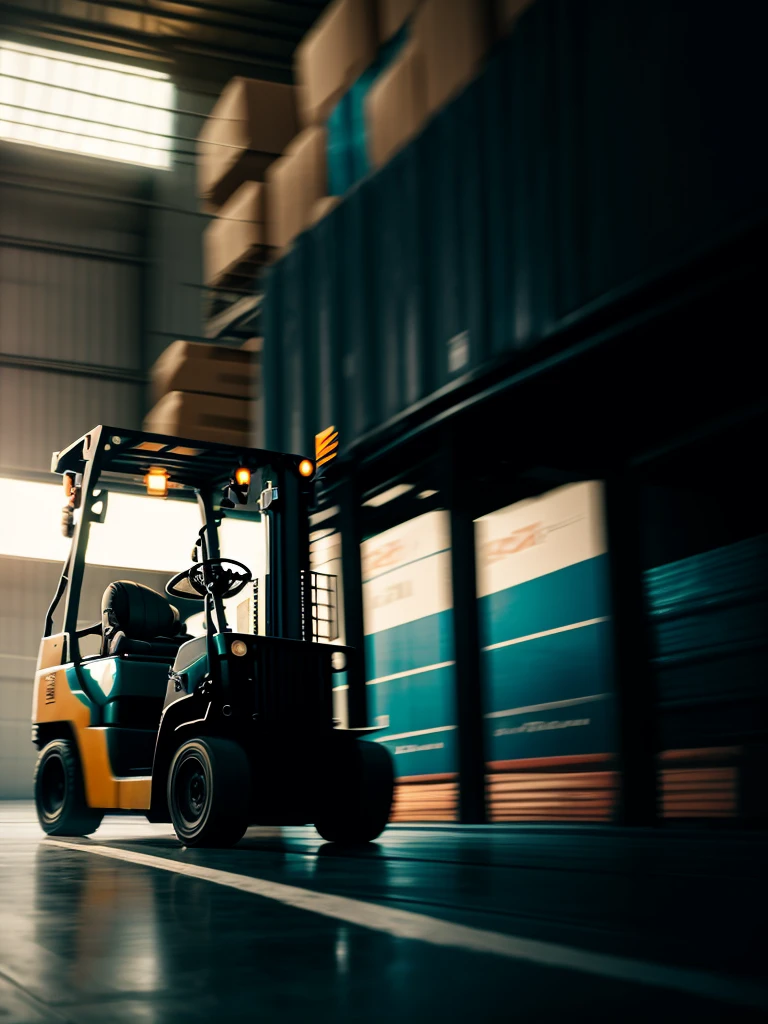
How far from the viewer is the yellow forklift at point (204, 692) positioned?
6.27 metres

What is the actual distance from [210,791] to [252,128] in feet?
30.6

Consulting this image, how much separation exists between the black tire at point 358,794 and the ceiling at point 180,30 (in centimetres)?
1400

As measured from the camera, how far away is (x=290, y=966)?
2643mm

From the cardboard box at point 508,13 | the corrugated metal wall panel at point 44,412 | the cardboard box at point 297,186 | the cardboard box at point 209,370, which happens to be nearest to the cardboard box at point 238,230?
the cardboard box at point 297,186

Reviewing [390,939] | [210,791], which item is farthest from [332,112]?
[390,939]

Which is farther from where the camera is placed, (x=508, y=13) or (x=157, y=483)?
(x=508, y=13)

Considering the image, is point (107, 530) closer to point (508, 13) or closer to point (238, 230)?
point (238, 230)

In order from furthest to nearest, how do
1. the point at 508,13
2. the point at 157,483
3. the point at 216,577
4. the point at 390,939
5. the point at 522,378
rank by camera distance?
the point at 508,13 → the point at 522,378 → the point at 157,483 → the point at 216,577 → the point at 390,939

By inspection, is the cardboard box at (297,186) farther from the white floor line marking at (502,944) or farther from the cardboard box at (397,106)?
the white floor line marking at (502,944)

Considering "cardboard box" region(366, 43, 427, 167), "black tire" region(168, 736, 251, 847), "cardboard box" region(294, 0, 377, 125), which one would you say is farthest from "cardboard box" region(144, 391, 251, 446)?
"black tire" region(168, 736, 251, 847)

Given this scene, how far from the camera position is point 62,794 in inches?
315

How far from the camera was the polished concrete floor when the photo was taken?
2.24m

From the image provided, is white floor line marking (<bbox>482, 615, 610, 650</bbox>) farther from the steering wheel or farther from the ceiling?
the ceiling

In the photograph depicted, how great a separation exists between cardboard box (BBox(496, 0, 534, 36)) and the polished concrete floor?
18.5ft
